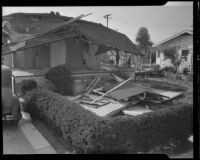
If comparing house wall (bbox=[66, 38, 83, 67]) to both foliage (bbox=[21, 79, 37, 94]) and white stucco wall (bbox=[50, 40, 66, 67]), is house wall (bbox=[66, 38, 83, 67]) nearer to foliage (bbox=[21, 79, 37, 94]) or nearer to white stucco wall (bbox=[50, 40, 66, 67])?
white stucco wall (bbox=[50, 40, 66, 67])

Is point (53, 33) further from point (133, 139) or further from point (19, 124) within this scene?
point (133, 139)

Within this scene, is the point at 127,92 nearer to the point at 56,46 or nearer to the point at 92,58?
the point at 92,58

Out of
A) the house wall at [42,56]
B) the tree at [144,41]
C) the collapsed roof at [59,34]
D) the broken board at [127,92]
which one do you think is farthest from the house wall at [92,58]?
the tree at [144,41]

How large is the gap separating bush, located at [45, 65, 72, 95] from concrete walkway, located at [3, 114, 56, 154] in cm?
119

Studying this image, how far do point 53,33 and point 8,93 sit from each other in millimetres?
1862

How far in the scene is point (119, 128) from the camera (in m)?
3.07

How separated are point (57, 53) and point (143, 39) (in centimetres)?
227

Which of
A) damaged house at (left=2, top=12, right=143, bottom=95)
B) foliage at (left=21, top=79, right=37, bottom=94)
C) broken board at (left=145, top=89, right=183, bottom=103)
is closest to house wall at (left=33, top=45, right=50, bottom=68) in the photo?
damaged house at (left=2, top=12, right=143, bottom=95)

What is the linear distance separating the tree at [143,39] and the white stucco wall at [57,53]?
6.32 ft

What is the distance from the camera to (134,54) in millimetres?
4797

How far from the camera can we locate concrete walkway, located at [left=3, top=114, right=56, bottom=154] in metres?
3.43

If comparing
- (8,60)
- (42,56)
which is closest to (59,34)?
(42,56)

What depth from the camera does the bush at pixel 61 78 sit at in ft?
17.1

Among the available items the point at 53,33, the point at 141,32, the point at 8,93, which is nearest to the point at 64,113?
the point at 8,93
